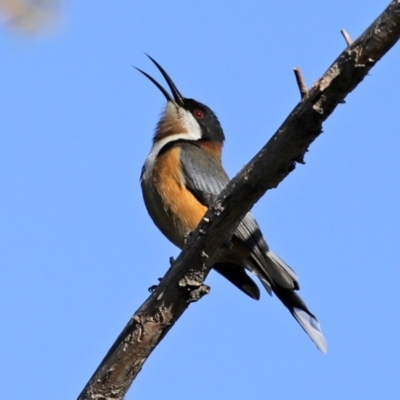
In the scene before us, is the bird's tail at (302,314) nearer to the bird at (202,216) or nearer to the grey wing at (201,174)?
the bird at (202,216)

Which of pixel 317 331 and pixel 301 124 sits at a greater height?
pixel 317 331

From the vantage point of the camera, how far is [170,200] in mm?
7730

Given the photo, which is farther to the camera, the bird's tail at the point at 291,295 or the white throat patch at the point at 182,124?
Result: the white throat patch at the point at 182,124

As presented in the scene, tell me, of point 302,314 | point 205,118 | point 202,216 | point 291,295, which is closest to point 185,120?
point 205,118

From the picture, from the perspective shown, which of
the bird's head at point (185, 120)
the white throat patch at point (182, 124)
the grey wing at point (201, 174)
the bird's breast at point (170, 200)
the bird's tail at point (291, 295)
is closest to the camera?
the bird's tail at point (291, 295)

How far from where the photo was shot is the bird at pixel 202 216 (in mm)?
7445

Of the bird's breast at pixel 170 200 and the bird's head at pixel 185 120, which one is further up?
the bird's head at pixel 185 120

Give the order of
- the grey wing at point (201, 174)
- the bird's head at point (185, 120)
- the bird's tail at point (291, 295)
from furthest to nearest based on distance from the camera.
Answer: the bird's head at point (185, 120), the grey wing at point (201, 174), the bird's tail at point (291, 295)

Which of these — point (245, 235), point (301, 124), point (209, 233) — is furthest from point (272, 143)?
point (245, 235)

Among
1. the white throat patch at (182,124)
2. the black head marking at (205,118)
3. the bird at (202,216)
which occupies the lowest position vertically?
the bird at (202,216)

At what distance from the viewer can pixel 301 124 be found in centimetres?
457

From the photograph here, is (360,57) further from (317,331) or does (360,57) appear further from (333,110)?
(317,331)

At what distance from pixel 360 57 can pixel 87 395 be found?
254cm

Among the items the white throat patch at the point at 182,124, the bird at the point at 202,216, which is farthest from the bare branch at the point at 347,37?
the white throat patch at the point at 182,124
